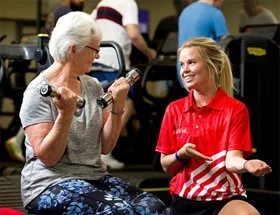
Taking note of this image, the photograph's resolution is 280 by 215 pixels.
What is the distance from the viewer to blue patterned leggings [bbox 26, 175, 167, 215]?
2664mm

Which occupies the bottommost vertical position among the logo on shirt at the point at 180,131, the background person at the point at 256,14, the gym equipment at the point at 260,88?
the gym equipment at the point at 260,88

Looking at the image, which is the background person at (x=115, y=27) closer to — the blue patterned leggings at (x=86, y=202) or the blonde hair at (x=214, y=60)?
the blonde hair at (x=214, y=60)

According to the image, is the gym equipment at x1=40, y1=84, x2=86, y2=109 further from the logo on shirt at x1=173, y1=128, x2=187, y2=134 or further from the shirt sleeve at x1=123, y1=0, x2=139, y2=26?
the shirt sleeve at x1=123, y1=0, x2=139, y2=26

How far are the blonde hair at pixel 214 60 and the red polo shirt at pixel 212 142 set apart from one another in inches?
3.3

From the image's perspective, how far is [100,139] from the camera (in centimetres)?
296

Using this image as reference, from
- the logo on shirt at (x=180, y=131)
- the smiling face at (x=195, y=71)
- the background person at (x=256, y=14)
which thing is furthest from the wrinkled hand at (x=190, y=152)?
the background person at (x=256, y=14)

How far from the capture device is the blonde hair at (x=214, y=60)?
2919 millimetres

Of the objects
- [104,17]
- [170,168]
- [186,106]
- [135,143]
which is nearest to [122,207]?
[170,168]

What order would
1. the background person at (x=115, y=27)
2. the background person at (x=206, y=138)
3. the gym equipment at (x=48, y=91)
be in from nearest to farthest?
1. the gym equipment at (x=48, y=91)
2. the background person at (x=206, y=138)
3. the background person at (x=115, y=27)

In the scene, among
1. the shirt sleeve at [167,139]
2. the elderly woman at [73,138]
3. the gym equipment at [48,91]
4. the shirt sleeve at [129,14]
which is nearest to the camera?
the gym equipment at [48,91]

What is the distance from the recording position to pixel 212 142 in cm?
A: 285

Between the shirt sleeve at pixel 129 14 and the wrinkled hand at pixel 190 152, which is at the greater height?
the shirt sleeve at pixel 129 14

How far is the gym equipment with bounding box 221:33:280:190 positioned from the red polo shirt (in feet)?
5.86

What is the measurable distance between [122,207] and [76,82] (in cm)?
61
